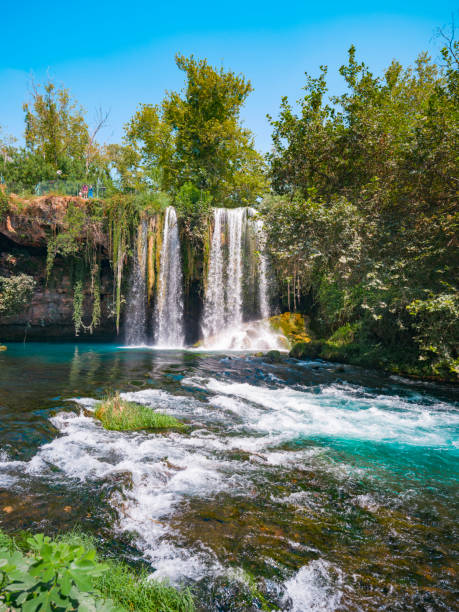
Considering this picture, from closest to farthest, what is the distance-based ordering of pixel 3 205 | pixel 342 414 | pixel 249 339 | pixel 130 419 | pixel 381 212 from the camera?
pixel 130 419 < pixel 342 414 < pixel 381 212 < pixel 3 205 < pixel 249 339

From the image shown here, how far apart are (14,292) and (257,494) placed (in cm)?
1920

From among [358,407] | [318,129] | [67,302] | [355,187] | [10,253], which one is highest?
[318,129]

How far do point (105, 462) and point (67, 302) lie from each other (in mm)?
19158

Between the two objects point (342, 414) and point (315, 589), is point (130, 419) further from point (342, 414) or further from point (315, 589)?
point (342, 414)

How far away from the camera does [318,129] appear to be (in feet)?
40.3

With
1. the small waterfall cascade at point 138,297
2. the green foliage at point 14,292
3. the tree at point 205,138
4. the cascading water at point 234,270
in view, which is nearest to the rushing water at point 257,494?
the green foliage at point 14,292

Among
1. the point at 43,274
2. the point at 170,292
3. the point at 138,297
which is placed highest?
the point at 43,274

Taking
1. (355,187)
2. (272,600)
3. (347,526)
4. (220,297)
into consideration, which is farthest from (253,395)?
(220,297)

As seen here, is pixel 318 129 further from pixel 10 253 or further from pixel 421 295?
pixel 10 253

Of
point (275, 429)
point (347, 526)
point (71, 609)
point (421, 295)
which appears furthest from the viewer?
point (421, 295)

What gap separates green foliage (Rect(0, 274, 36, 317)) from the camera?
18625 millimetres

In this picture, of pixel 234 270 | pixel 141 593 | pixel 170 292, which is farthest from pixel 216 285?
pixel 141 593

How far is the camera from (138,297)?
2141 cm

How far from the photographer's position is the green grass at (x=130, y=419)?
18.3 ft
